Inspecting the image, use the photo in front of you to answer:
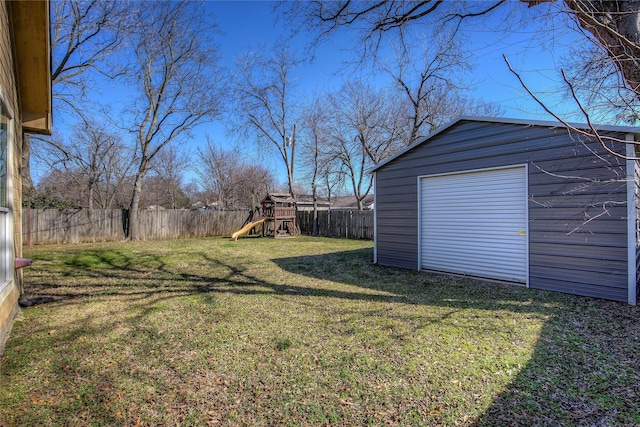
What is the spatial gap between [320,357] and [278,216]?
42.5 feet

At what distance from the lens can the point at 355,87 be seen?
58.4 feet

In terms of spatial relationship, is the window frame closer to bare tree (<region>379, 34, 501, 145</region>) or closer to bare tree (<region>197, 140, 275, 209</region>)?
bare tree (<region>379, 34, 501, 145</region>)

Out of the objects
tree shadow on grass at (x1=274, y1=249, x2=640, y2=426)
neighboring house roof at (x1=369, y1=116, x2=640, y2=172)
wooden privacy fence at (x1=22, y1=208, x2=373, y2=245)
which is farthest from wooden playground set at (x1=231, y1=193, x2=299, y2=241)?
tree shadow on grass at (x1=274, y1=249, x2=640, y2=426)

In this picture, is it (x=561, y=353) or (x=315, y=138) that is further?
(x=315, y=138)

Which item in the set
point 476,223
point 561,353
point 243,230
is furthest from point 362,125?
point 561,353

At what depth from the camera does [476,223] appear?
6137 mm

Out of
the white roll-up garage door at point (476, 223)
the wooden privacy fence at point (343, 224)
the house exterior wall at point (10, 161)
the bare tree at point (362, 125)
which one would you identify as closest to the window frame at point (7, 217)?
the house exterior wall at point (10, 161)

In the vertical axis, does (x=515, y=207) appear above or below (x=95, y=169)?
below

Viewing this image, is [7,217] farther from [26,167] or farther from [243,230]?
[243,230]

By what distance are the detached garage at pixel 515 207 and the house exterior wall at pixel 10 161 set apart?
627 centimetres

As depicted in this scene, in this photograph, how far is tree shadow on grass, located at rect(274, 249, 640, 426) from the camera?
2.12 m

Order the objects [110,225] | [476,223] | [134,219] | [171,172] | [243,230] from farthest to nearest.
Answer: [171,172] → [243,230] → [134,219] → [110,225] → [476,223]

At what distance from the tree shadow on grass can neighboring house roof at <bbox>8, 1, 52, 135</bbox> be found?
18.0ft

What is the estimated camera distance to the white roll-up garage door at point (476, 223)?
556 centimetres
